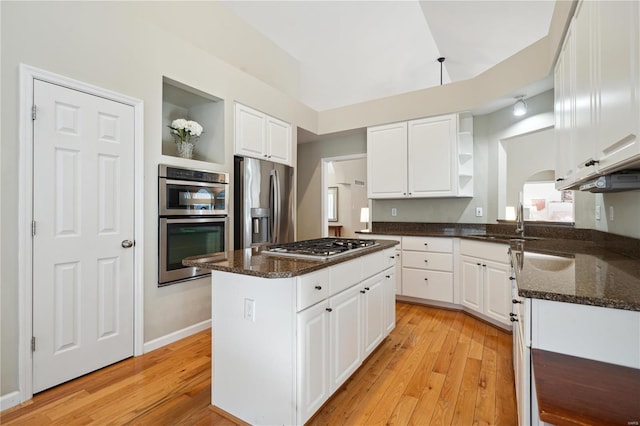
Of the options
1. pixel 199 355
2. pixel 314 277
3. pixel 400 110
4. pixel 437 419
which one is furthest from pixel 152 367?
pixel 400 110

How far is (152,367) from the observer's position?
2.29 metres

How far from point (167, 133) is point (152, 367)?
2.32 meters

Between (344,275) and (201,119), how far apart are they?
255 cm

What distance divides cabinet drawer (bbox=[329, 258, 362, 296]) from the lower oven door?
1.10 meters

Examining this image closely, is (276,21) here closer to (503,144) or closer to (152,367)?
(503,144)

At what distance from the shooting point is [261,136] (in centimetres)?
370

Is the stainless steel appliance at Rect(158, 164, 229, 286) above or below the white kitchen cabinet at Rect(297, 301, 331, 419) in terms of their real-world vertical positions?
above

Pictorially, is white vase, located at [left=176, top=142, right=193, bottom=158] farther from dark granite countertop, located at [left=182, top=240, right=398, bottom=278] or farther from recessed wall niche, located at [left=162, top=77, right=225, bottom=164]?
dark granite countertop, located at [left=182, top=240, right=398, bottom=278]

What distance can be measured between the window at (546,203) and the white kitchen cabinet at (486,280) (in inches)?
32.4

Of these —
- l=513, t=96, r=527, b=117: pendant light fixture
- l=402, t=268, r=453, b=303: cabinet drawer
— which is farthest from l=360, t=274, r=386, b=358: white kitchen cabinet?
l=513, t=96, r=527, b=117: pendant light fixture

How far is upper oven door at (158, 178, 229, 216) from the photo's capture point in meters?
2.65

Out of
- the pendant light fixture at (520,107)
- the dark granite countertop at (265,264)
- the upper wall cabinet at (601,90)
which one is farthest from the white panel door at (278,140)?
the upper wall cabinet at (601,90)

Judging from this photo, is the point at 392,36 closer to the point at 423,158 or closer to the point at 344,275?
the point at 423,158

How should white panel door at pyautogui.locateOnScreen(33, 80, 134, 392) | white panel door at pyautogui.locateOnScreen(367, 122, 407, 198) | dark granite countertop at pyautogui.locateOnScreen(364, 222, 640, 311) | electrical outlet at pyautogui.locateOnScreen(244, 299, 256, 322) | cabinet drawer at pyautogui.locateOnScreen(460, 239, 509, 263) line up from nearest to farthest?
dark granite countertop at pyautogui.locateOnScreen(364, 222, 640, 311) → electrical outlet at pyautogui.locateOnScreen(244, 299, 256, 322) → white panel door at pyautogui.locateOnScreen(33, 80, 134, 392) → cabinet drawer at pyautogui.locateOnScreen(460, 239, 509, 263) → white panel door at pyautogui.locateOnScreen(367, 122, 407, 198)
